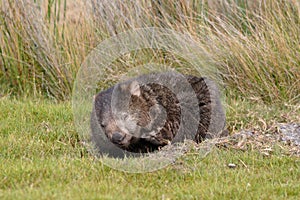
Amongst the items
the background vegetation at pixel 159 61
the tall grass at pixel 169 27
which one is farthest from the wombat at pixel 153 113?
the tall grass at pixel 169 27

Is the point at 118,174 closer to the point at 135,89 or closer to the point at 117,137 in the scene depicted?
the point at 117,137

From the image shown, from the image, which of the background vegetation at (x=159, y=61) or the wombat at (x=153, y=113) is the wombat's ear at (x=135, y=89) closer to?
the wombat at (x=153, y=113)

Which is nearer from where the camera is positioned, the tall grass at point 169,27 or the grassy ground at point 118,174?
the grassy ground at point 118,174

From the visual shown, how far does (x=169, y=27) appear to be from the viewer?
8133mm

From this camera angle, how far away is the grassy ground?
427 centimetres

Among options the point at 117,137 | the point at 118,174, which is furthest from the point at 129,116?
the point at 118,174

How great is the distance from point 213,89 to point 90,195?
2351mm

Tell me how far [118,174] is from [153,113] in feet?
3.12

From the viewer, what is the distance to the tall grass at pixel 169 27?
7531 mm

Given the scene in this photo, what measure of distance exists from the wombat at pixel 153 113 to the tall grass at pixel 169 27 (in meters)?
1.60

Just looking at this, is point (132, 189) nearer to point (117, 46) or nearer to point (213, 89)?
point (213, 89)

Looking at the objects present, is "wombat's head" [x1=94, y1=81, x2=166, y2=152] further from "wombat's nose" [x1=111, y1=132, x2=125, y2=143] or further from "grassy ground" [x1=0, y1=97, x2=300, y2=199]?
"grassy ground" [x1=0, y1=97, x2=300, y2=199]

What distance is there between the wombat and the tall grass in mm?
1600

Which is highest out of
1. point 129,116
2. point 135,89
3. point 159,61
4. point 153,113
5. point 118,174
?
point 135,89
